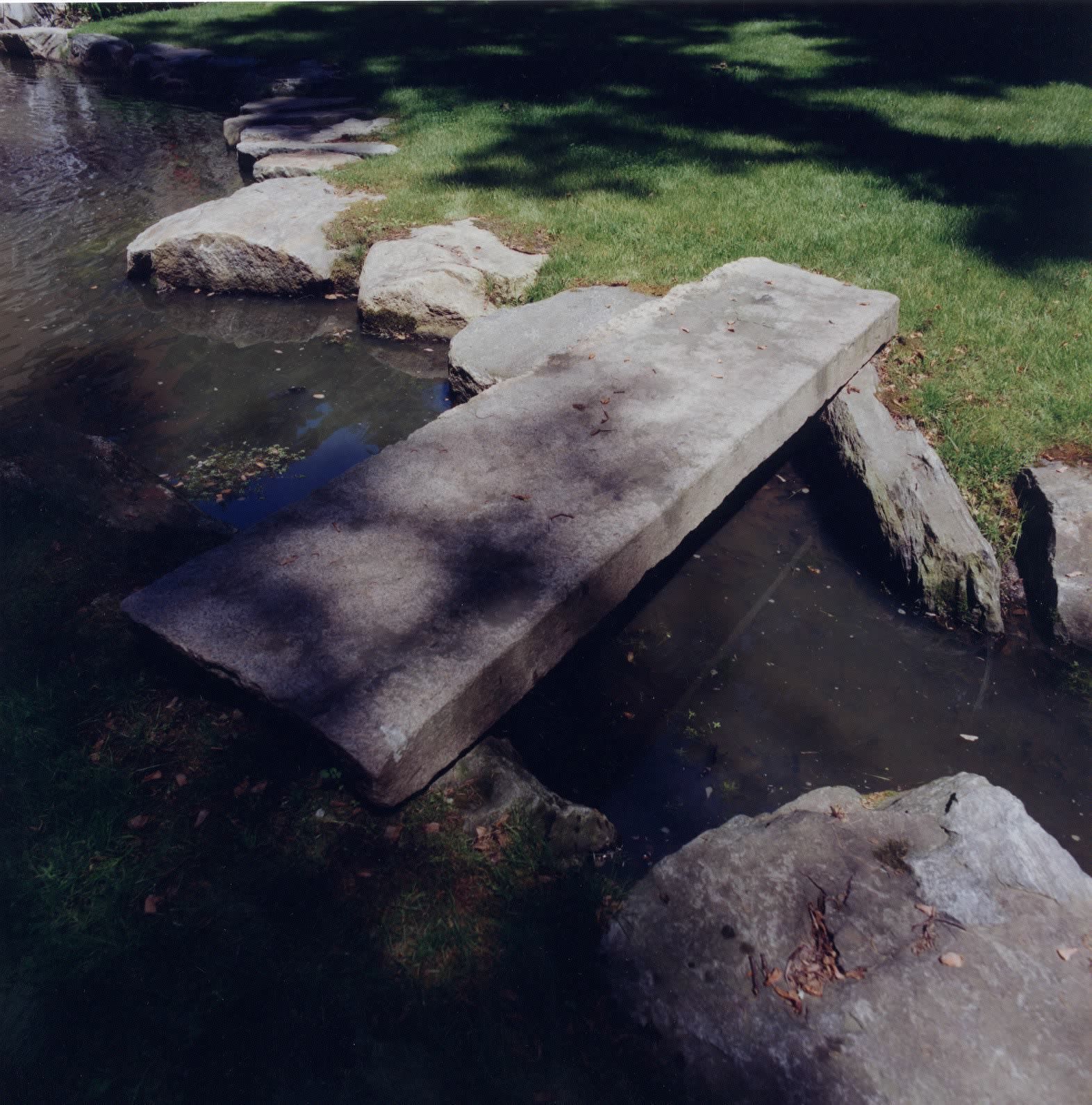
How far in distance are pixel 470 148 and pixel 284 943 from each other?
6.41 metres

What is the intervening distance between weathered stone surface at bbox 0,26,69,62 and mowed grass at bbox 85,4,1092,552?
3584 mm

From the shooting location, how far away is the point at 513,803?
7.42 feet

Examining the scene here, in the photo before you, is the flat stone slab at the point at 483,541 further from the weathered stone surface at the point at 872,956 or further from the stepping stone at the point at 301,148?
the stepping stone at the point at 301,148

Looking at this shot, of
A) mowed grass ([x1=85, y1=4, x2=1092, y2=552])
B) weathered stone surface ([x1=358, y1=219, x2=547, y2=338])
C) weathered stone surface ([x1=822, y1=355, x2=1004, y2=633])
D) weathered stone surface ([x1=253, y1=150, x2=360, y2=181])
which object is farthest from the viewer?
weathered stone surface ([x1=253, y1=150, x2=360, y2=181])

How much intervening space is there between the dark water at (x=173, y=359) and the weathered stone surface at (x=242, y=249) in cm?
12

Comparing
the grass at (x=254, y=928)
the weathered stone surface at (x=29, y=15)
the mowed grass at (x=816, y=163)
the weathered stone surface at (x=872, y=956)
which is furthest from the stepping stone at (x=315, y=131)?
the weathered stone surface at (x=29, y=15)

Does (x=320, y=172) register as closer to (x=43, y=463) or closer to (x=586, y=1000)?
(x=43, y=463)

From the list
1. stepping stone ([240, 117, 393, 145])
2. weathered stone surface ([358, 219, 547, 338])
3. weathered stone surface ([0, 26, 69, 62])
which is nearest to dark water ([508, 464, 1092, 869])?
weathered stone surface ([358, 219, 547, 338])

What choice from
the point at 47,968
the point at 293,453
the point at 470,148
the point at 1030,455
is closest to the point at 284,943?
the point at 47,968

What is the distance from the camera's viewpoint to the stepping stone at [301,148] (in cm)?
710

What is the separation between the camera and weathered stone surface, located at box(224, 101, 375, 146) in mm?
8031

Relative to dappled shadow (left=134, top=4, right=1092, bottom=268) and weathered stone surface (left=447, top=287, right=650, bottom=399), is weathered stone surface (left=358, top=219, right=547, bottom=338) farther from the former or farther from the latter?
dappled shadow (left=134, top=4, right=1092, bottom=268)

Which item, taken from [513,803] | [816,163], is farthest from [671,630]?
[816,163]

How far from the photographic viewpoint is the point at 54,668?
2.64 metres
